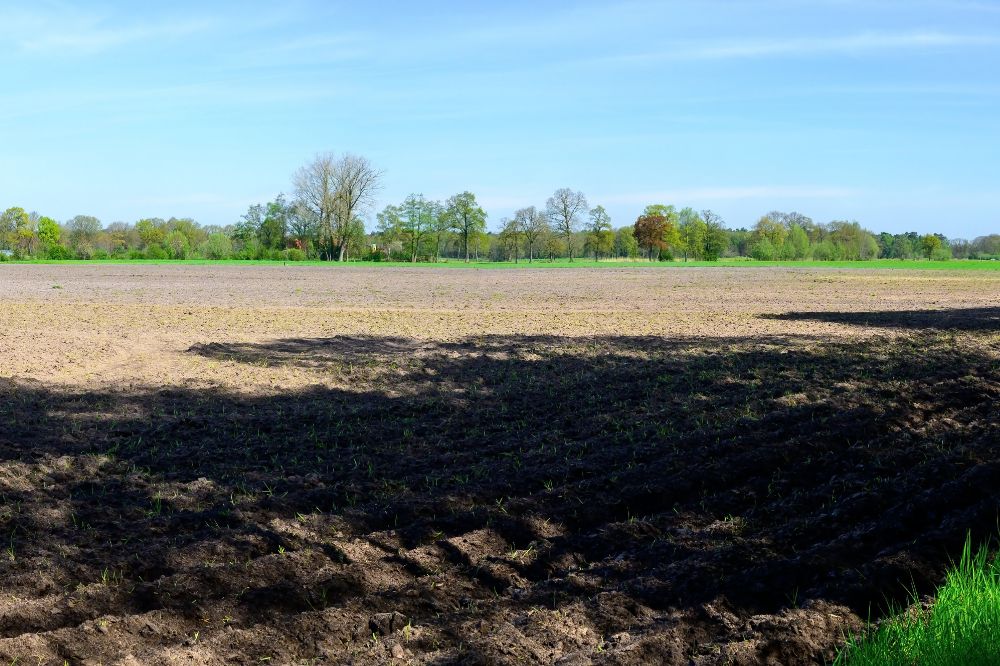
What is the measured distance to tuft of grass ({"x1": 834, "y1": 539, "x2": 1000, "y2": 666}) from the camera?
11.9 ft

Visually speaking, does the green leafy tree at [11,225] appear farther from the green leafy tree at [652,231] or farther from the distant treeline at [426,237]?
the green leafy tree at [652,231]

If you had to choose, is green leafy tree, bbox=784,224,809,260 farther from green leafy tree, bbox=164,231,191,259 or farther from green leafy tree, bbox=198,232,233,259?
green leafy tree, bbox=164,231,191,259

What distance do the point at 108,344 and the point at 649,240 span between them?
109 m

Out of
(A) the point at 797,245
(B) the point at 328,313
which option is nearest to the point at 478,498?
(B) the point at 328,313

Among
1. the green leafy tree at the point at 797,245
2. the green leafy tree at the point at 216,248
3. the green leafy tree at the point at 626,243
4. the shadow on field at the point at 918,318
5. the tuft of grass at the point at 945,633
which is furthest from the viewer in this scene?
the green leafy tree at the point at 626,243

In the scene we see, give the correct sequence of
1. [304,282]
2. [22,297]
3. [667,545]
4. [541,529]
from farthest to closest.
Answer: [304,282]
[22,297]
[541,529]
[667,545]

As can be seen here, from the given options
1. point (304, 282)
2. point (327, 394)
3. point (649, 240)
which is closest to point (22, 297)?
point (304, 282)

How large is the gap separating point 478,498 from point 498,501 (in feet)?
0.55

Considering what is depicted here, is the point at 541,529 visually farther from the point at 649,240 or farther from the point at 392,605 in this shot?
the point at 649,240

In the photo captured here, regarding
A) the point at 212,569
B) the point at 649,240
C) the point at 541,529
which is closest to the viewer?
the point at 212,569

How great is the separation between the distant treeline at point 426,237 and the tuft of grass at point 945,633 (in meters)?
84.4

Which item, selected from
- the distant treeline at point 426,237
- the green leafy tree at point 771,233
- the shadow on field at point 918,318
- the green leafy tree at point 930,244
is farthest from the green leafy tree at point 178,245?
the green leafy tree at point 930,244

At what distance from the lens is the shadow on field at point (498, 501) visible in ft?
14.8

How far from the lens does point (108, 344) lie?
1431 cm
